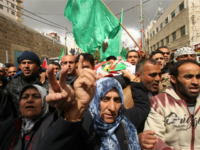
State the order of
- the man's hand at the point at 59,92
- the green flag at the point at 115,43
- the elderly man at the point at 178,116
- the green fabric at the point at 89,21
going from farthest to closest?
the green flag at the point at 115,43 → the green fabric at the point at 89,21 → the elderly man at the point at 178,116 → the man's hand at the point at 59,92

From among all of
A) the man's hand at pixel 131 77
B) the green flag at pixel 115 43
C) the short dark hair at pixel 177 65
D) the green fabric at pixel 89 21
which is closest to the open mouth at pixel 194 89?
the short dark hair at pixel 177 65

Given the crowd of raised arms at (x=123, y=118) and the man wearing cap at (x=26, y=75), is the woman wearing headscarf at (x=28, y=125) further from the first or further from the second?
the man wearing cap at (x=26, y=75)

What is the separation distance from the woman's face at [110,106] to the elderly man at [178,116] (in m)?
0.40

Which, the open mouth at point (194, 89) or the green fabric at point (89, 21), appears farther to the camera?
the green fabric at point (89, 21)

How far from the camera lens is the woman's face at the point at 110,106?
1.29 metres

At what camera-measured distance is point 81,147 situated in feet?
3.65

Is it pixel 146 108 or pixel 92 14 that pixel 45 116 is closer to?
pixel 146 108

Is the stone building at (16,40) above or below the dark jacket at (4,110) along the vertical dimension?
above

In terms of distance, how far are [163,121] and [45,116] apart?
4.17 ft

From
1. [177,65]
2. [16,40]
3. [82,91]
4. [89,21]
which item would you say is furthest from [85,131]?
[16,40]

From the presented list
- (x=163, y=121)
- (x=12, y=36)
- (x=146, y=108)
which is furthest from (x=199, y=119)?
(x=12, y=36)

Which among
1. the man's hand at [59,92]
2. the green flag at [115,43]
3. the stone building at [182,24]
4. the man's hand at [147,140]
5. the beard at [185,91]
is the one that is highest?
the stone building at [182,24]

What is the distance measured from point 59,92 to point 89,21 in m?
3.04

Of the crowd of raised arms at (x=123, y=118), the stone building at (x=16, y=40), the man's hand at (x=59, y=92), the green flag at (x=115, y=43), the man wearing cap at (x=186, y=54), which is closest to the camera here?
the man's hand at (x=59, y=92)
